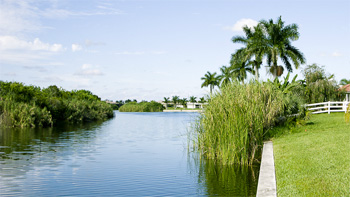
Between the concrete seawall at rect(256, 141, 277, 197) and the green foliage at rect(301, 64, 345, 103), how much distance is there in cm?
3708

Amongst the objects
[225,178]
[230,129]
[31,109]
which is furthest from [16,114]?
[225,178]

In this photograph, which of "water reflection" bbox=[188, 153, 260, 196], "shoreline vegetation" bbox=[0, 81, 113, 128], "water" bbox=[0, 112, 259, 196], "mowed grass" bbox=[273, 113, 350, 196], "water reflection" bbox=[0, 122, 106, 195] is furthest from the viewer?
"shoreline vegetation" bbox=[0, 81, 113, 128]

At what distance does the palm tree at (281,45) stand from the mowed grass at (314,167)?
3318 cm

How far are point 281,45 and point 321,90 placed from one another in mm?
7644

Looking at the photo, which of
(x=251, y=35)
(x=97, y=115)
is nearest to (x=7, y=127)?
(x=97, y=115)

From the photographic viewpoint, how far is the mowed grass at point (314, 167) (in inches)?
294

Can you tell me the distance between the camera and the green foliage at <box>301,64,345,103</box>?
46.5m

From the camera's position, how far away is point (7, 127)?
30031mm

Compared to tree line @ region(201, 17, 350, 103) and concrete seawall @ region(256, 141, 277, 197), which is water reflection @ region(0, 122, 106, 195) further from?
tree line @ region(201, 17, 350, 103)

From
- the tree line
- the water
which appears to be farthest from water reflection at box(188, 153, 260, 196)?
the tree line

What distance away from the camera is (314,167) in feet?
31.0

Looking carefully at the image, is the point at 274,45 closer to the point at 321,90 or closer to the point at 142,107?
the point at 321,90

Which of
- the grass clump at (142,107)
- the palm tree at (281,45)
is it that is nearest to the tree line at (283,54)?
the palm tree at (281,45)

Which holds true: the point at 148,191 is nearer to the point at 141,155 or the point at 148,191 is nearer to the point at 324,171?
the point at 324,171
